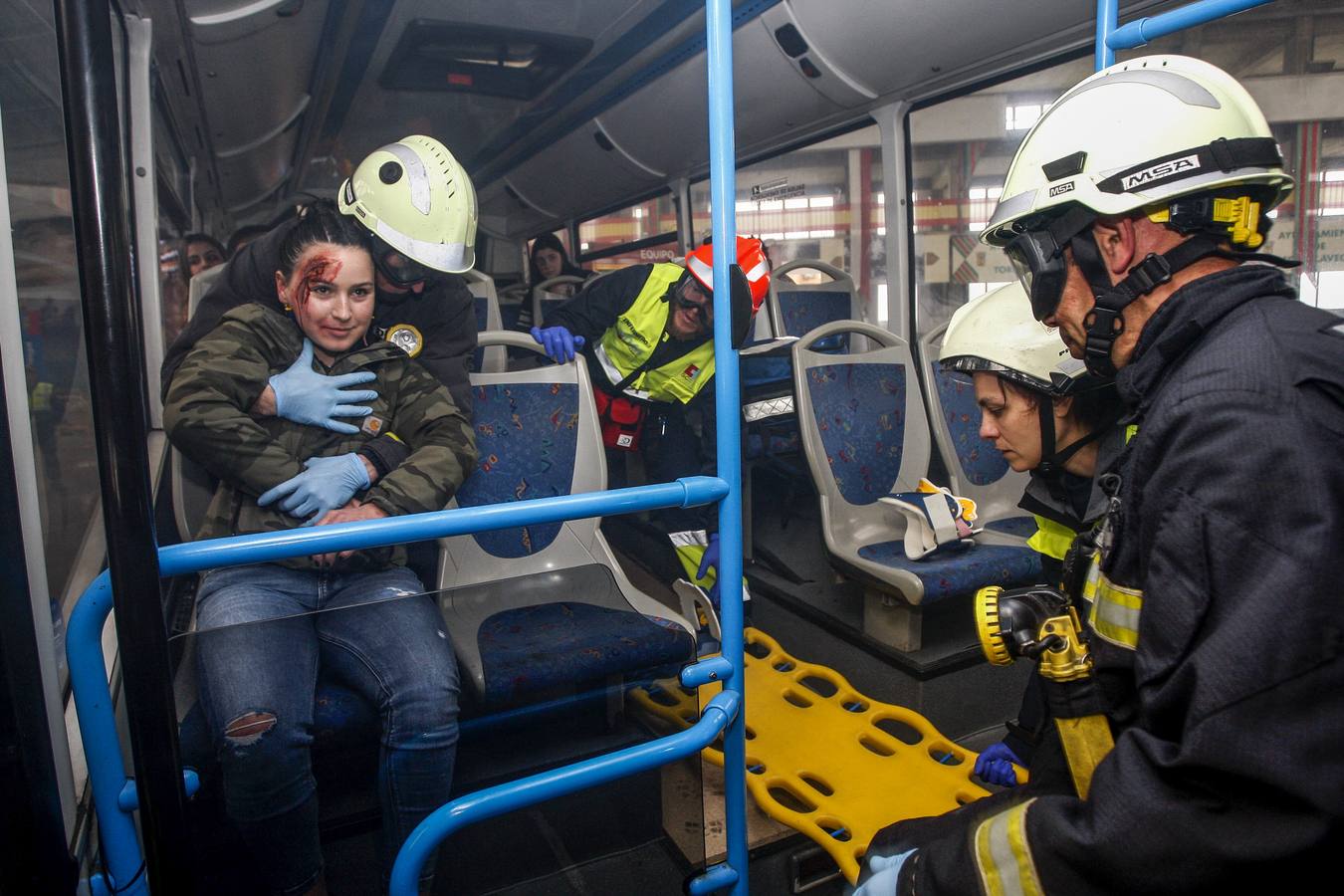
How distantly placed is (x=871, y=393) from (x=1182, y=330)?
2597 millimetres

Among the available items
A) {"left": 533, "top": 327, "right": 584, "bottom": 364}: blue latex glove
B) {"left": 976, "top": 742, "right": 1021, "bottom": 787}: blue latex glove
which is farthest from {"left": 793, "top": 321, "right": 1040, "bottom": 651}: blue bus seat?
{"left": 533, "top": 327, "right": 584, "bottom": 364}: blue latex glove

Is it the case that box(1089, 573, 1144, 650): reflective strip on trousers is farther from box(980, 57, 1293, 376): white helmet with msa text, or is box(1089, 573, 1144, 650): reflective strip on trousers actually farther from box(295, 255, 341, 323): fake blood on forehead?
box(295, 255, 341, 323): fake blood on forehead

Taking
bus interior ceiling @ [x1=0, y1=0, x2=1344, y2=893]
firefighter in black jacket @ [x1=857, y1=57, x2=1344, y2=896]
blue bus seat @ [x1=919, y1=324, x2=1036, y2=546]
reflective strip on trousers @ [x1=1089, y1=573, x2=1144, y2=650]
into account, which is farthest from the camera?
blue bus seat @ [x1=919, y1=324, x2=1036, y2=546]

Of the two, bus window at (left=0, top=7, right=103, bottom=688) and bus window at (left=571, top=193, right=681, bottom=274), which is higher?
bus window at (left=571, top=193, right=681, bottom=274)

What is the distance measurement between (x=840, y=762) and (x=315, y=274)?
2.08 meters

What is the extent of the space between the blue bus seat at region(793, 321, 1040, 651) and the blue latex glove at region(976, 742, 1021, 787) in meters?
0.76

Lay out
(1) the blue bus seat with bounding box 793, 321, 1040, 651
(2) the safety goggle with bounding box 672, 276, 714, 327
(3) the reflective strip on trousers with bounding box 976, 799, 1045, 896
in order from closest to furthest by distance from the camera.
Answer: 1. (3) the reflective strip on trousers with bounding box 976, 799, 1045, 896
2. (1) the blue bus seat with bounding box 793, 321, 1040, 651
3. (2) the safety goggle with bounding box 672, 276, 714, 327

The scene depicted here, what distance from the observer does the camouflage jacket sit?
1820 millimetres

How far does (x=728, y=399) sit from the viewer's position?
64.1 inches

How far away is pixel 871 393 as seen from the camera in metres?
3.59

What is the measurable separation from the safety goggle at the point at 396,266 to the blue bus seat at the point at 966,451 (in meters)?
2.41

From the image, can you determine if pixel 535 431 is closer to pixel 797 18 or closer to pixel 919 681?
pixel 919 681

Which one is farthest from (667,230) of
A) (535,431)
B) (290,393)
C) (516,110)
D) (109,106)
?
(109,106)

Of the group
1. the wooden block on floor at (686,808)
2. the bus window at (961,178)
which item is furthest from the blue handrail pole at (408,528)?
the bus window at (961,178)
